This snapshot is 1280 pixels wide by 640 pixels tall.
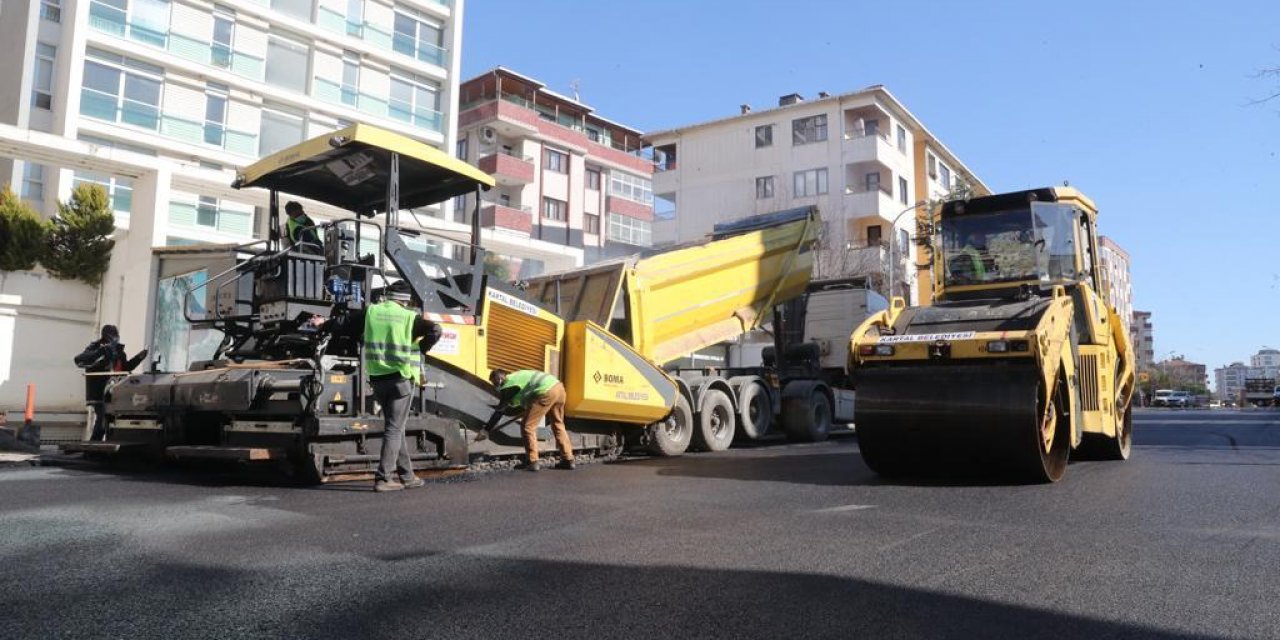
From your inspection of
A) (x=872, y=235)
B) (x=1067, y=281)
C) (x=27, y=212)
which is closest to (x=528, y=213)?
(x=872, y=235)

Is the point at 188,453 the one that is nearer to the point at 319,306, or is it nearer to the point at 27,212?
the point at 319,306

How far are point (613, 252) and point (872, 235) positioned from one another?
1253 centimetres

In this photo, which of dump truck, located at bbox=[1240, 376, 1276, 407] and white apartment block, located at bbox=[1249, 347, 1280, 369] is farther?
white apartment block, located at bbox=[1249, 347, 1280, 369]

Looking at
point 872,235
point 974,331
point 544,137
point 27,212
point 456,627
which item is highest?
point 544,137

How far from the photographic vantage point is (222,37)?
2745 cm

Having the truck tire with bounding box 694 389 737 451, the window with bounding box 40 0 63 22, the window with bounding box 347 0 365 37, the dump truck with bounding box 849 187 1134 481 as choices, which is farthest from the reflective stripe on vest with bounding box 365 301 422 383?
the window with bounding box 347 0 365 37

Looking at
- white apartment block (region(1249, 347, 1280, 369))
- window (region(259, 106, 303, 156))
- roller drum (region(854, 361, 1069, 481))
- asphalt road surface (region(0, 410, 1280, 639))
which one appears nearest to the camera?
asphalt road surface (region(0, 410, 1280, 639))

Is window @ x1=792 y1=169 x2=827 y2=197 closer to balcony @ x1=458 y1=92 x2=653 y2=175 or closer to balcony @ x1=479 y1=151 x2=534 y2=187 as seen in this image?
balcony @ x1=458 y1=92 x2=653 y2=175

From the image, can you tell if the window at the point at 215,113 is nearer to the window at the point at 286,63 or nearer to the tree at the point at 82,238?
the window at the point at 286,63

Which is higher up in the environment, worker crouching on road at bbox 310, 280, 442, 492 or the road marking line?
worker crouching on road at bbox 310, 280, 442, 492

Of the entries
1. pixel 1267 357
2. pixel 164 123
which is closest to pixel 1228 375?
pixel 1267 357

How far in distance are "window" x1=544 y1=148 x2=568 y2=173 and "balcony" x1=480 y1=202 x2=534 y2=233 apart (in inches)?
112

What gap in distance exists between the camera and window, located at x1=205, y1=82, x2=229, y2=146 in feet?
88.3

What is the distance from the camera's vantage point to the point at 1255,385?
5172cm
